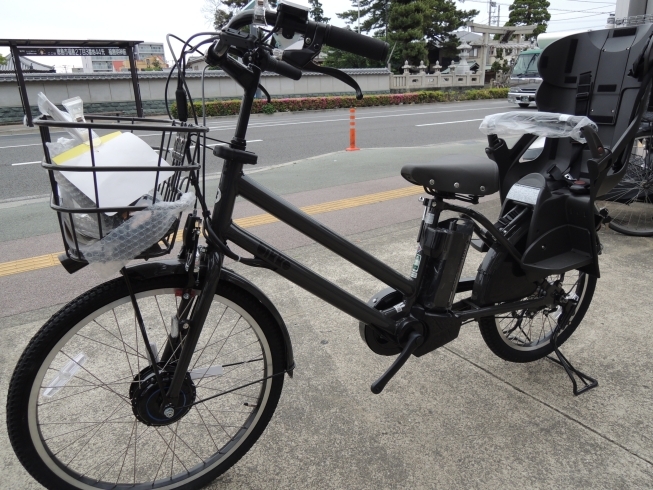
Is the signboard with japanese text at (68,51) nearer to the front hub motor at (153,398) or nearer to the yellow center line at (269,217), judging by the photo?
the yellow center line at (269,217)

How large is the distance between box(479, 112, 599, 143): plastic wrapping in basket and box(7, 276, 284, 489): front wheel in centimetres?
164

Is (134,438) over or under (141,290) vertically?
Result: under

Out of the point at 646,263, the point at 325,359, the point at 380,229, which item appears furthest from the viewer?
the point at 380,229

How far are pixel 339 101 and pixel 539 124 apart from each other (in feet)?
73.9

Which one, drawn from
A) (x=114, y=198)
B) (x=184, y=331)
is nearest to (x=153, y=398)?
(x=184, y=331)

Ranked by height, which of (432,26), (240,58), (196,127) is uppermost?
(432,26)

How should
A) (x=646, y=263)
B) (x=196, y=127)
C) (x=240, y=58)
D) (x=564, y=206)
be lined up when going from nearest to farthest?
1. (x=196, y=127)
2. (x=240, y=58)
3. (x=564, y=206)
4. (x=646, y=263)

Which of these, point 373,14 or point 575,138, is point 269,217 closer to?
point 575,138

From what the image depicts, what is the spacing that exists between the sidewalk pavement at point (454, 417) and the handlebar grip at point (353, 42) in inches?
64.3

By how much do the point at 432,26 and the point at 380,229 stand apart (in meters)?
41.8

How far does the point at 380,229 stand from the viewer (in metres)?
5.02

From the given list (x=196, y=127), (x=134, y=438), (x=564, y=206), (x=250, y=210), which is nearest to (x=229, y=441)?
(x=134, y=438)

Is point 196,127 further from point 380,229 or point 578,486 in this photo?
point 380,229

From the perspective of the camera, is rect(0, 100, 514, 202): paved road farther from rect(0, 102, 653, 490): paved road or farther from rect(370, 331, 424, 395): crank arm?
rect(370, 331, 424, 395): crank arm
